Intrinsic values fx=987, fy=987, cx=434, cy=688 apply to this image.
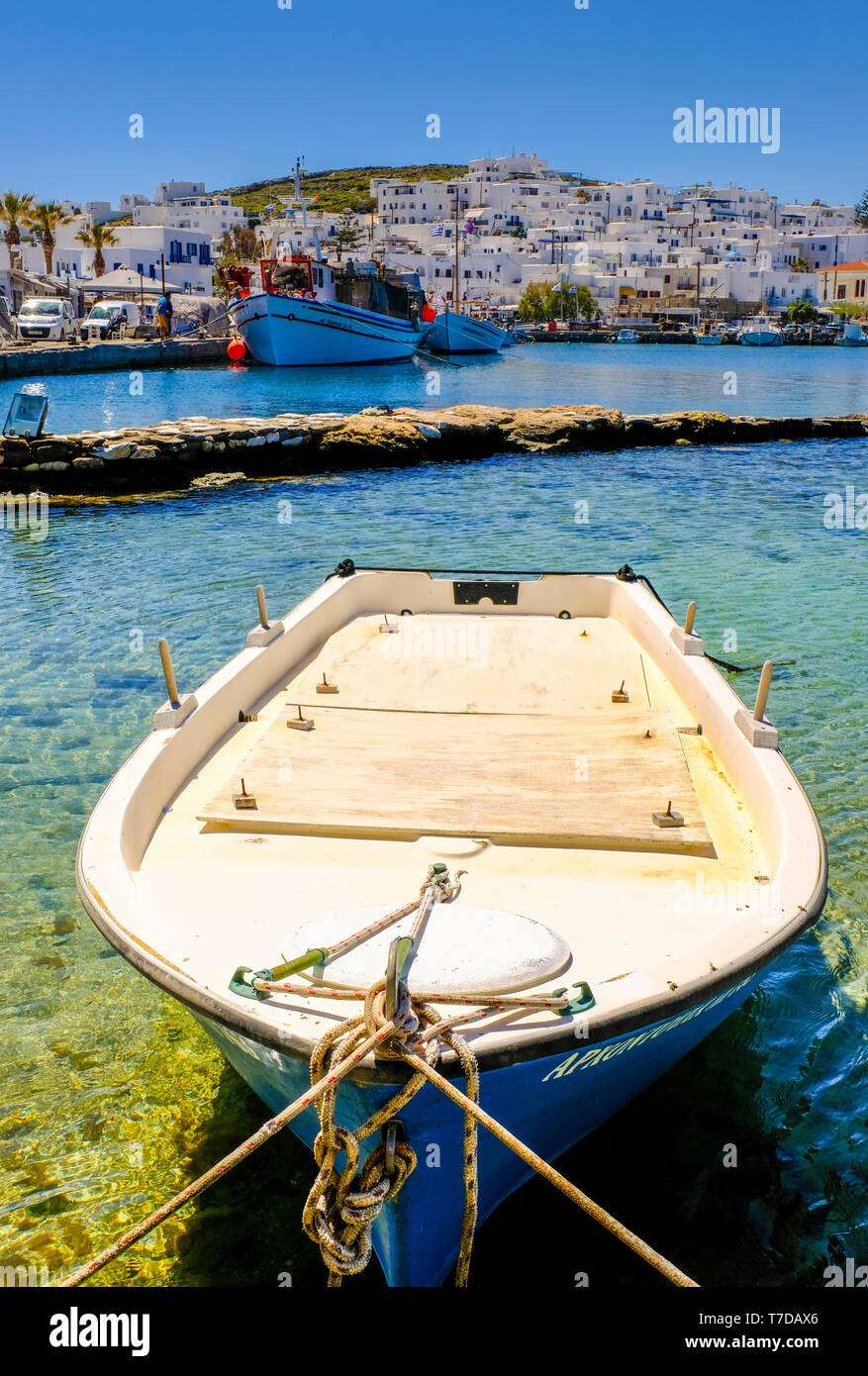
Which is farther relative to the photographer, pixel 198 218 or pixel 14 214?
pixel 198 218

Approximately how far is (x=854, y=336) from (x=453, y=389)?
3462 inches

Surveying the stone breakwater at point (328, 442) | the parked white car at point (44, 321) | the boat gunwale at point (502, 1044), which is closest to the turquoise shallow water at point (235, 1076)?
the boat gunwale at point (502, 1044)

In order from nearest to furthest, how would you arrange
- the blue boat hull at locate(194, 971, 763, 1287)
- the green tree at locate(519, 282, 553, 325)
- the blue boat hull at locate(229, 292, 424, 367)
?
the blue boat hull at locate(194, 971, 763, 1287), the blue boat hull at locate(229, 292, 424, 367), the green tree at locate(519, 282, 553, 325)

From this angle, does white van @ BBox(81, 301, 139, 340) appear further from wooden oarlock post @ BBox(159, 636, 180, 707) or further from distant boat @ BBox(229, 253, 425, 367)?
wooden oarlock post @ BBox(159, 636, 180, 707)

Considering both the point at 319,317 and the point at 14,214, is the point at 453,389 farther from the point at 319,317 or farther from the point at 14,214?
the point at 14,214

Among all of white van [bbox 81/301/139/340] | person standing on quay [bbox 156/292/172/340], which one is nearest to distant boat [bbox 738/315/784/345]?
person standing on quay [bbox 156/292/172/340]

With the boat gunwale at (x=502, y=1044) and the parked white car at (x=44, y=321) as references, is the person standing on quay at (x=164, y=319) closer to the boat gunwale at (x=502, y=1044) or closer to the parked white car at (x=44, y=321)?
the parked white car at (x=44, y=321)

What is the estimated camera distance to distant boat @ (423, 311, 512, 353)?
76.1m

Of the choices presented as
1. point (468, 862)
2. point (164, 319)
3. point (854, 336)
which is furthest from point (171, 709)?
point (854, 336)

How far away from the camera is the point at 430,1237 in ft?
11.3

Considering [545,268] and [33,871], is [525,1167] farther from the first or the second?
[545,268]

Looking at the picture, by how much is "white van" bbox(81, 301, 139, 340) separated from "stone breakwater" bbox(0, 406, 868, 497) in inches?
1555

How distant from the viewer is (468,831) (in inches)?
191

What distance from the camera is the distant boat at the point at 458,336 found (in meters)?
76.1
